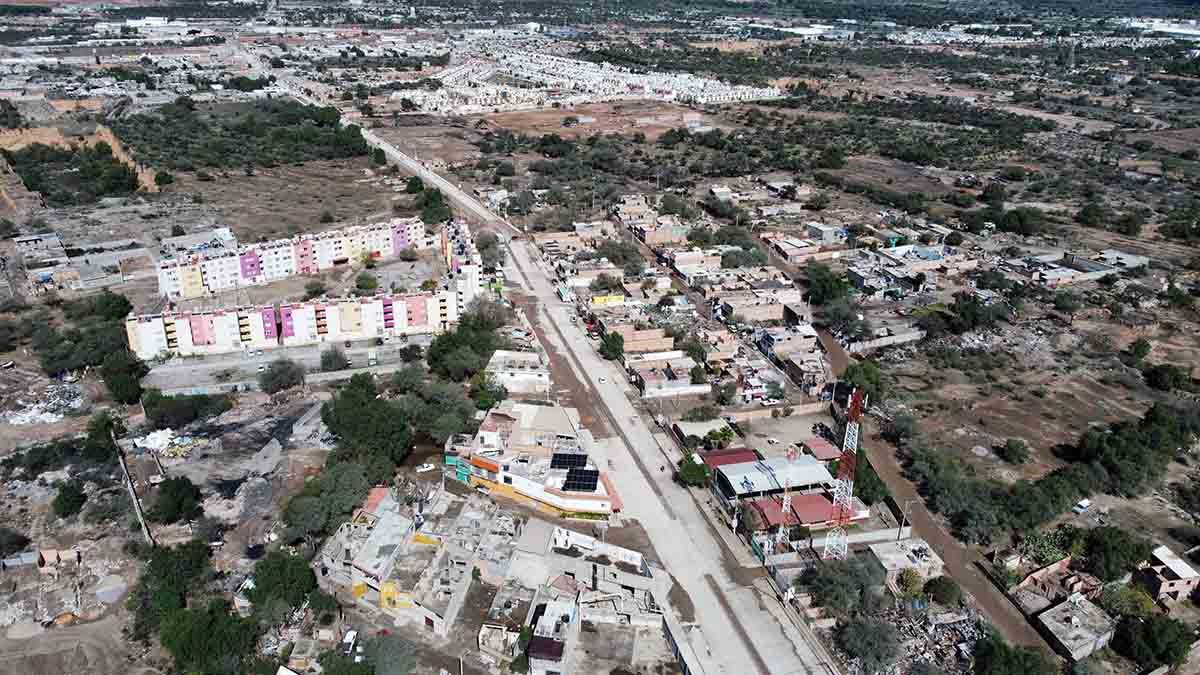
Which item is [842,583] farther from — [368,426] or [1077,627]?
[368,426]

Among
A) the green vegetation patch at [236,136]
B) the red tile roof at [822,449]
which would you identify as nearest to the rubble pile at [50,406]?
the red tile roof at [822,449]

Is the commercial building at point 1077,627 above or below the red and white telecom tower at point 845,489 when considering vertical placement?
below

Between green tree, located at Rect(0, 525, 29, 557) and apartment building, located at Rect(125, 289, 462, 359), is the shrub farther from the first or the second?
green tree, located at Rect(0, 525, 29, 557)

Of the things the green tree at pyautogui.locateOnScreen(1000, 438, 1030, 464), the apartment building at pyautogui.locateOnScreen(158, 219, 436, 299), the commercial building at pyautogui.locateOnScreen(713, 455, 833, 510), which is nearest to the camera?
the commercial building at pyautogui.locateOnScreen(713, 455, 833, 510)

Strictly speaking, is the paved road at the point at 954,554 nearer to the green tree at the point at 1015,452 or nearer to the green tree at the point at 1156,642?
the green tree at the point at 1156,642

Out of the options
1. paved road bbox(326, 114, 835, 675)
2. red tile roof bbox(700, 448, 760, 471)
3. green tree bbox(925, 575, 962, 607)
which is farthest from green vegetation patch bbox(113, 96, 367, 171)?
green tree bbox(925, 575, 962, 607)
